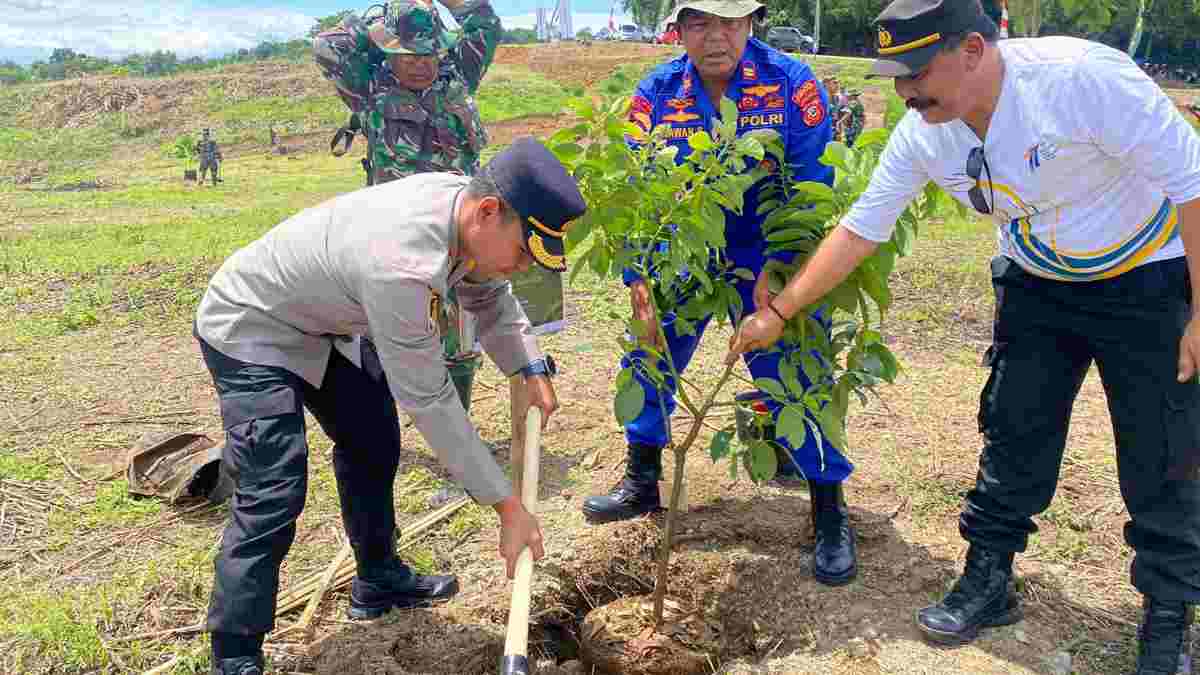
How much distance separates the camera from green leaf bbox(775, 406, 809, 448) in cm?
240

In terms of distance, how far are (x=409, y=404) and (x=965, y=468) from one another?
2.58 m

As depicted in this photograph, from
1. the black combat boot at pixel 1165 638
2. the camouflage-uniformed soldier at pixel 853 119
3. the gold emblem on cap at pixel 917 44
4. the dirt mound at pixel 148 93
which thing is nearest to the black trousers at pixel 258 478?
the gold emblem on cap at pixel 917 44

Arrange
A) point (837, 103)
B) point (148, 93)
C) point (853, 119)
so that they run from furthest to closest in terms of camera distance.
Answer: point (148, 93) → point (853, 119) → point (837, 103)

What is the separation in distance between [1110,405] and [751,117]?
4.32ft

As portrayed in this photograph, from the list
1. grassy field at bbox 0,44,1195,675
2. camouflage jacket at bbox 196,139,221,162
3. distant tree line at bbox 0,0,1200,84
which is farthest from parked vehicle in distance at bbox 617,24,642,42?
grassy field at bbox 0,44,1195,675

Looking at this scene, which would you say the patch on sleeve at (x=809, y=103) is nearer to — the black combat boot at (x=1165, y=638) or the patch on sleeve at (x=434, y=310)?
the patch on sleeve at (x=434, y=310)

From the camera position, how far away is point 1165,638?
241 cm

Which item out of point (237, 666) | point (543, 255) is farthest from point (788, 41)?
point (237, 666)

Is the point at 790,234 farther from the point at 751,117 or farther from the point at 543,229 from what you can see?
the point at 543,229

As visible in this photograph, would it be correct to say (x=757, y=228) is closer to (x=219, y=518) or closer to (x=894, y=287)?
(x=219, y=518)

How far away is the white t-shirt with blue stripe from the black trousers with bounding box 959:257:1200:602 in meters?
0.10

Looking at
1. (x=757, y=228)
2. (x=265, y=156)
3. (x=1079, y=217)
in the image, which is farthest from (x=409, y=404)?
(x=265, y=156)

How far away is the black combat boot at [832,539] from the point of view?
294cm

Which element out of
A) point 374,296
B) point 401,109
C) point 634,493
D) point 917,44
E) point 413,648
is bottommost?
point 413,648
